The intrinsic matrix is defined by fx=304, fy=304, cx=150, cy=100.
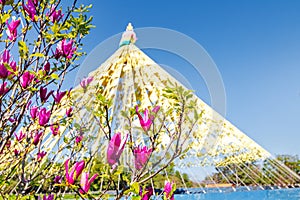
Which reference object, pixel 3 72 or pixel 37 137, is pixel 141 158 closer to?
pixel 3 72

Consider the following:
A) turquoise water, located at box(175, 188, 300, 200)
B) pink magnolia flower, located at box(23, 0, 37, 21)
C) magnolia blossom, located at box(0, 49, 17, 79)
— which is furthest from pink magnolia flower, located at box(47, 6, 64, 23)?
turquoise water, located at box(175, 188, 300, 200)

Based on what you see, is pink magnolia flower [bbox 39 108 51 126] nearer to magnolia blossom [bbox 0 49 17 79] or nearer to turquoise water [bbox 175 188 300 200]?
magnolia blossom [bbox 0 49 17 79]

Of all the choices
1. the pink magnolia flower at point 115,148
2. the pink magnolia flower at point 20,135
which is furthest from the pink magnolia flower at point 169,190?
the pink magnolia flower at point 20,135

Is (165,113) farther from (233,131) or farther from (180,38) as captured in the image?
(233,131)

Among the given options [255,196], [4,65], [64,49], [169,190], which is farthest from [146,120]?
[255,196]

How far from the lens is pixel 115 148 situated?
2.31ft

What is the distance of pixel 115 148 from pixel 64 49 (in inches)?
24.0

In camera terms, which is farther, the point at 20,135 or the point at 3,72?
the point at 20,135

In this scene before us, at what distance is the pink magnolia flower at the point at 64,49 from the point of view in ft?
3.81

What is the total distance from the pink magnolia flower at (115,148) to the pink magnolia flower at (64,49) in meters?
0.60

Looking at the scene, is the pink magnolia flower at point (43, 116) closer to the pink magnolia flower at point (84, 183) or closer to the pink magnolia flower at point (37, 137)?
the pink magnolia flower at point (37, 137)

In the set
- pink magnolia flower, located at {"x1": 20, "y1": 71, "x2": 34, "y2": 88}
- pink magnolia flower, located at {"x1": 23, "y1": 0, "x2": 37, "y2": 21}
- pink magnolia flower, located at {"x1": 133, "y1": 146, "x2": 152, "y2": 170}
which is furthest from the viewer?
pink magnolia flower, located at {"x1": 23, "y1": 0, "x2": 37, "y2": 21}

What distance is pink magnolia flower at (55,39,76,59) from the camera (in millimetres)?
1162

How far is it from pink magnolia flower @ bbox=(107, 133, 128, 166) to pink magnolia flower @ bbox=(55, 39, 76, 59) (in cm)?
60
